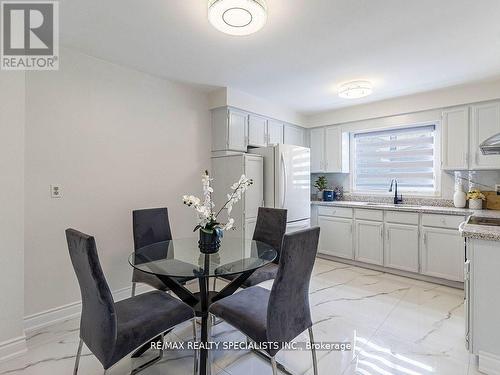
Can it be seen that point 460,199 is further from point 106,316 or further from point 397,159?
point 106,316

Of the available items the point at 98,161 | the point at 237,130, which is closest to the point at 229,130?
the point at 237,130

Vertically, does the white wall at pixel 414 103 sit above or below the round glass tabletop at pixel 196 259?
above

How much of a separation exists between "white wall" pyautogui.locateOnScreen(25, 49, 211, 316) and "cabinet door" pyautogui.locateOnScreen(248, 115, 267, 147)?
2.81 ft

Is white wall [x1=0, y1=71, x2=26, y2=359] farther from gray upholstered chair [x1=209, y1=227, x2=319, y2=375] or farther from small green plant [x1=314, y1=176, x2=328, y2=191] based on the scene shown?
small green plant [x1=314, y1=176, x2=328, y2=191]

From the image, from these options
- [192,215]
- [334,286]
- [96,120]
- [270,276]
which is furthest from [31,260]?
[334,286]

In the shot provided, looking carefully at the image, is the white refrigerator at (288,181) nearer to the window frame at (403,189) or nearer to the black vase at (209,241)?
the window frame at (403,189)

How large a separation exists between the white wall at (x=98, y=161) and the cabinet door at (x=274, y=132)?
126 cm

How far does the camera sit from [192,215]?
349cm

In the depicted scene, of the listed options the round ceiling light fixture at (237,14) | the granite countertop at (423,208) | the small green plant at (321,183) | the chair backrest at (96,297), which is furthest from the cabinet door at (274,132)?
the chair backrest at (96,297)

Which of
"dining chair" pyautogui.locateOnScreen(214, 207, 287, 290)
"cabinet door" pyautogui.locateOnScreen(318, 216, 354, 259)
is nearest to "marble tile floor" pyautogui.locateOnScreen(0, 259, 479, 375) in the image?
"dining chair" pyautogui.locateOnScreen(214, 207, 287, 290)

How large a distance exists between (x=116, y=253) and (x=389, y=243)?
11.3 feet

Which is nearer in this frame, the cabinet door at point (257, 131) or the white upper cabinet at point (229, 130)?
the white upper cabinet at point (229, 130)

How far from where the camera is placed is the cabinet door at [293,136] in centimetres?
445

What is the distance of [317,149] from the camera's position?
4.78 metres
